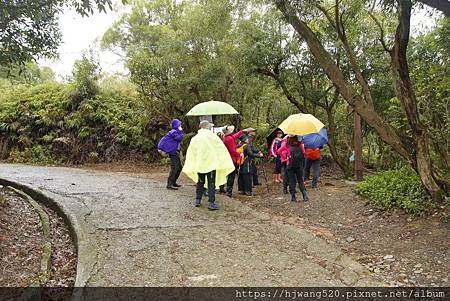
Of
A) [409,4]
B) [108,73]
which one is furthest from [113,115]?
[409,4]

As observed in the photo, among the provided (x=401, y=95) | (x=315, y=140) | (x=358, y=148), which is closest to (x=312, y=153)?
(x=315, y=140)

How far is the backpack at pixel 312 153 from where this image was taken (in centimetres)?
1005

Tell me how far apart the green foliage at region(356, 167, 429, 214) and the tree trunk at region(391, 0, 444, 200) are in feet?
1.28

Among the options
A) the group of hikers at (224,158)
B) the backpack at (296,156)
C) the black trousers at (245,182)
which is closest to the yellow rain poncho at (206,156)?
the group of hikers at (224,158)

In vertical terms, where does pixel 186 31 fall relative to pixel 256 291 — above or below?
above

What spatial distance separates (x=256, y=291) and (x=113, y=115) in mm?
13186

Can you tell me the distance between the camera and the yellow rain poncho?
738 centimetres

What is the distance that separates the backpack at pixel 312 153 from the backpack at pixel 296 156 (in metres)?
1.63

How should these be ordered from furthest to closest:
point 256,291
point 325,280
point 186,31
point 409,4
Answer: point 186,31 < point 409,4 < point 325,280 < point 256,291

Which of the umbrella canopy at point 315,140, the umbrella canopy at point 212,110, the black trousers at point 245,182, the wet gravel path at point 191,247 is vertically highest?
the umbrella canopy at point 212,110

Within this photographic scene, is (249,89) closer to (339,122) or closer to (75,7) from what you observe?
(339,122)

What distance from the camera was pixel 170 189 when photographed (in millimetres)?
9727

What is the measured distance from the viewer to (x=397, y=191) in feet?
24.3

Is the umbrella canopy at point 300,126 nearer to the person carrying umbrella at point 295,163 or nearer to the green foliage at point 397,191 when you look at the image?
the person carrying umbrella at point 295,163
